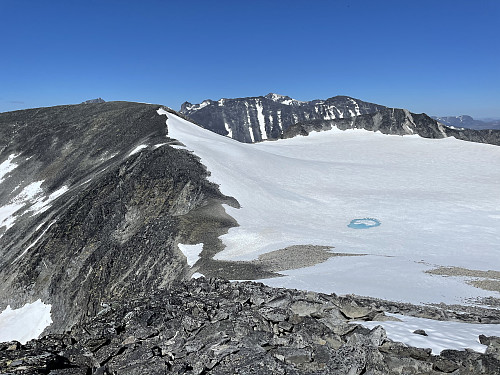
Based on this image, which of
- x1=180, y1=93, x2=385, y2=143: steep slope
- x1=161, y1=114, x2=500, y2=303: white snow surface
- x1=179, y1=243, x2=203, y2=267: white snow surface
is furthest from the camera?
x1=180, y1=93, x2=385, y2=143: steep slope

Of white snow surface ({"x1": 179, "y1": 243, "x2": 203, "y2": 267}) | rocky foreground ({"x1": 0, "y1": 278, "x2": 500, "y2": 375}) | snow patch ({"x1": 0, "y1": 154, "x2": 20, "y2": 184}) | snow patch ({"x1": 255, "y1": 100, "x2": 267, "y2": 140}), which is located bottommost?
white snow surface ({"x1": 179, "y1": 243, "x2": 203, "y2": 267})

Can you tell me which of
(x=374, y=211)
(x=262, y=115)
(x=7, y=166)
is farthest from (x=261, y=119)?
(x=374, y=211)

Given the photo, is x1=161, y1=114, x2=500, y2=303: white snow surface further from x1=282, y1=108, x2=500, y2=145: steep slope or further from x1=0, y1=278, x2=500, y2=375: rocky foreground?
x1=282, y1=108, x2=500, y2=145: steep slope

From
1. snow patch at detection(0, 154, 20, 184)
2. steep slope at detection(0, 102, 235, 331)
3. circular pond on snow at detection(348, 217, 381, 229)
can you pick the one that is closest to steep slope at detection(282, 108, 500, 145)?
steep slope at detection(0, 102, 235, 331)

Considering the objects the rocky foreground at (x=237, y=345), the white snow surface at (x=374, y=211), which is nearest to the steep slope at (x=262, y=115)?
the white snow surface at (x=374, y=211)

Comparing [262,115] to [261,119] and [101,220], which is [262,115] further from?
[101,220]

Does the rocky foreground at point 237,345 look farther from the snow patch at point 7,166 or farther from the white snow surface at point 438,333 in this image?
the snow patch at point 7,166
